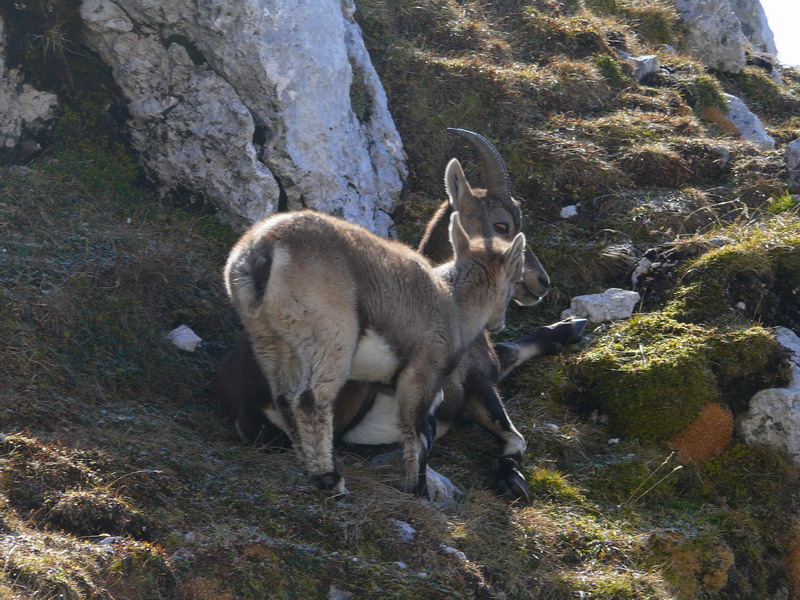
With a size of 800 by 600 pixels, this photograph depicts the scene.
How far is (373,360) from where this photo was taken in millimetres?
5734

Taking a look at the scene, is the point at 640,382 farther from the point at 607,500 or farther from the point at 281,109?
the point at 281,109

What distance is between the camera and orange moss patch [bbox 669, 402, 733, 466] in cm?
696

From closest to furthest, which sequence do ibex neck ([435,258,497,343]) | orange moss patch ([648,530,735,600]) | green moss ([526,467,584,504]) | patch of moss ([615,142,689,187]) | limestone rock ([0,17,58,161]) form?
orange moss patch ([648,530,735,600]), green moss ([526,467,584,504]), ibex neck ([435,258,497,343]), limestone rock ([0,17,58,161]), patch of moss ([615,142,689,187])

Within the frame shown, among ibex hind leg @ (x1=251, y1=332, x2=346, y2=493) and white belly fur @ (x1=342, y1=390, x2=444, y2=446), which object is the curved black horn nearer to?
white belly fur @ (x1=342, y1=390, x2=444, y2=446)

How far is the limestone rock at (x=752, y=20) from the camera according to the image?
62.6 feet

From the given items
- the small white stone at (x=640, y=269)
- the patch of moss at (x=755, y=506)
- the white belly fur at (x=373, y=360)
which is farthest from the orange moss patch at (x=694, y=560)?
the small white stone at (x=640, y=269)

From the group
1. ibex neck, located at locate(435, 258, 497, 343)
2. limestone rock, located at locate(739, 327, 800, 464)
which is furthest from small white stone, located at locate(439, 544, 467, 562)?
limestone rock, located at locate(739, 327, 800, 464)

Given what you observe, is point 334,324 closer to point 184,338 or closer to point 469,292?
point 469,292

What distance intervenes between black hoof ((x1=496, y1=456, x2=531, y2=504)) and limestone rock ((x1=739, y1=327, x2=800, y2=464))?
2.03 metres

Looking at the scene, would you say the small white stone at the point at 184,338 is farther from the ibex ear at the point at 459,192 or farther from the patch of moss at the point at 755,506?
the patch of moss at the point at 755,506

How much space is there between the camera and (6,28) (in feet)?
26.1

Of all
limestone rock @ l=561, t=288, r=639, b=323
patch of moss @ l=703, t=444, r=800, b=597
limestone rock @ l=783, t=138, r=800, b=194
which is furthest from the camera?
limestone rock @ l=783, t=138, r=800, b=194

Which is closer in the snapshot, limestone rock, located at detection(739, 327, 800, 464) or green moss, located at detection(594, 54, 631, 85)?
limestone rock, located at detection(739, 327, 800, 464)

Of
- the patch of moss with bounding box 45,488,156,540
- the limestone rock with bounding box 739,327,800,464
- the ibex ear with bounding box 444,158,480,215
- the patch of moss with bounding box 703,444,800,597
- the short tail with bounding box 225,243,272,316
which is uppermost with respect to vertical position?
the short tail with bounding box 225,243,272,316
